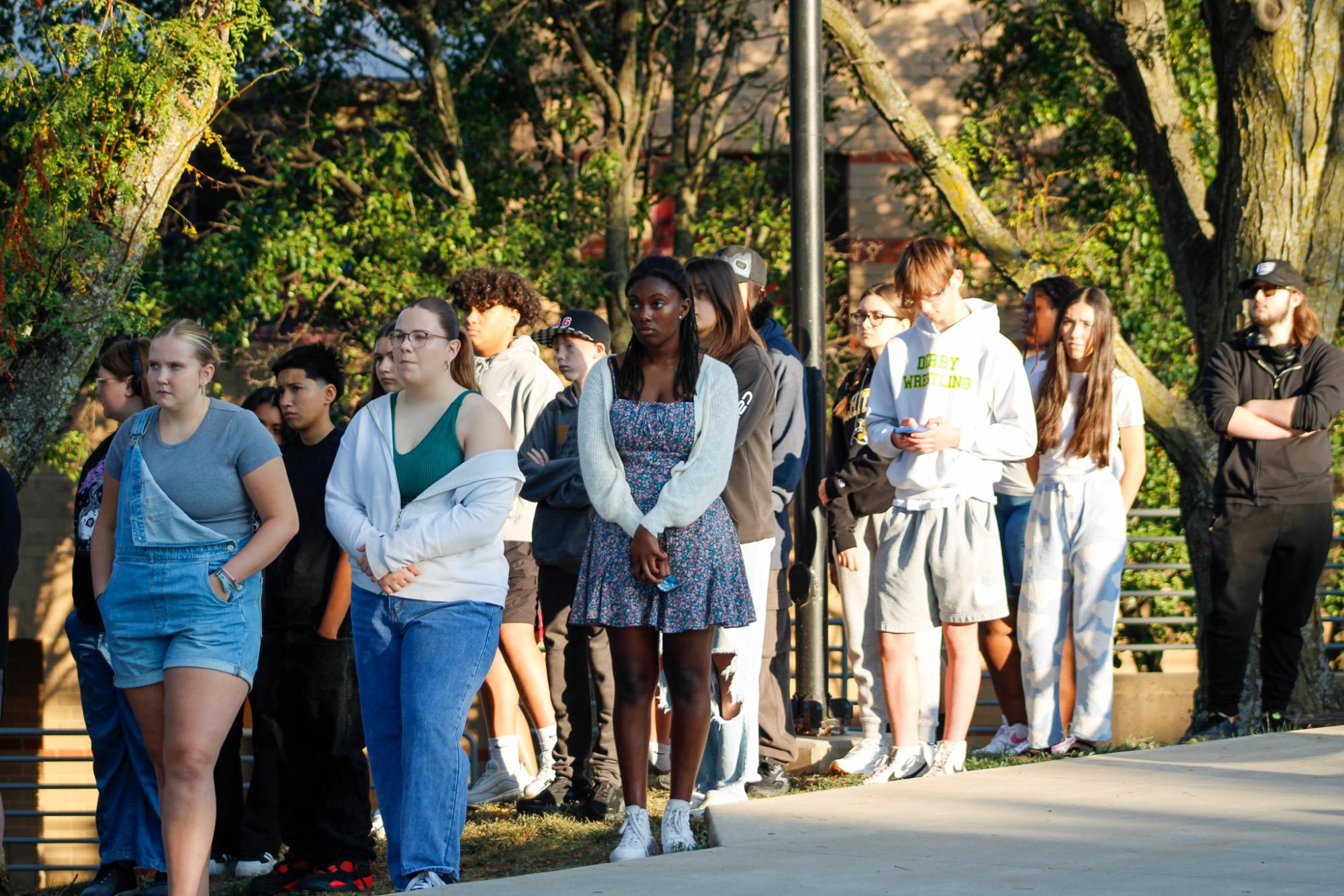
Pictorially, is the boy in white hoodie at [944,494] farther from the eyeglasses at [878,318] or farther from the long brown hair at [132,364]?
the long brown hair at [132,364]

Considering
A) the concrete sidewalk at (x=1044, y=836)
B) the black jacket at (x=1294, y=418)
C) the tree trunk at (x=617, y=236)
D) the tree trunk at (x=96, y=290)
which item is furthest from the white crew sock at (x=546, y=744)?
the tree trunk at (x=617, y=236)

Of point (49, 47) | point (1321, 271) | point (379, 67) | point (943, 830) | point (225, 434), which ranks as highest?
point (379, 67)

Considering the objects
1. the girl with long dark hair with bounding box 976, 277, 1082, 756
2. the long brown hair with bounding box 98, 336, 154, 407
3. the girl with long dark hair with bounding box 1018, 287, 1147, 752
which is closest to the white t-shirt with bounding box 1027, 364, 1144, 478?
the girl with long dark hair with bounding box 1018, 287, 1147, 752

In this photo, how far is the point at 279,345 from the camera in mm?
15773

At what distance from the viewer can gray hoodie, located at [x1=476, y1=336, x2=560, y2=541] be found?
7.00 m

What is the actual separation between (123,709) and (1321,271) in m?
6.95

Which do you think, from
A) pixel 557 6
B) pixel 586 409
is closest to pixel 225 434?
pixel 586 409

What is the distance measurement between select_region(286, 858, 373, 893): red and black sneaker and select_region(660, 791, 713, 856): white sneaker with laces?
1388mm

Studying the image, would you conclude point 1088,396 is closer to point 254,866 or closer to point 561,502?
point 561,502

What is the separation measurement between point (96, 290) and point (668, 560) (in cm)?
395

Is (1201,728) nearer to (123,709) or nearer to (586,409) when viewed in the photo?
(586,409)

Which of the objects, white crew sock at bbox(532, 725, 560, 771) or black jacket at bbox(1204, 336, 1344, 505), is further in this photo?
black jacket at bbox(1204, 336, 1344, 505)

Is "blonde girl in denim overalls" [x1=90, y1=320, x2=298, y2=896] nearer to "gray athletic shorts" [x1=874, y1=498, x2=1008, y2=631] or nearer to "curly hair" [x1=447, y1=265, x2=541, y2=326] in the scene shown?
"curly hair" [x1=447, y1=265, x2=541, y2=326]

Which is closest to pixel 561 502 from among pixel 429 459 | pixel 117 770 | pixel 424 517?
pixel 429 459
